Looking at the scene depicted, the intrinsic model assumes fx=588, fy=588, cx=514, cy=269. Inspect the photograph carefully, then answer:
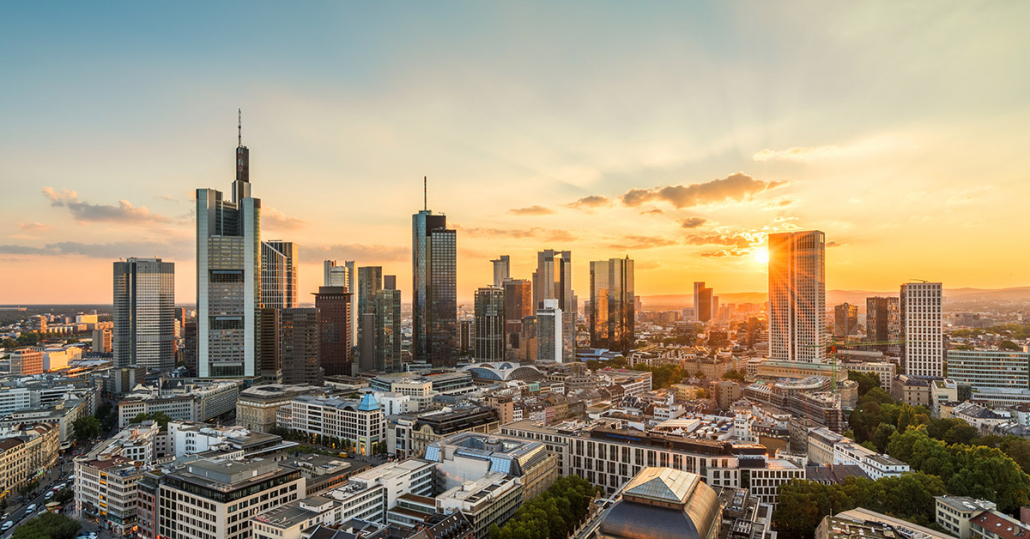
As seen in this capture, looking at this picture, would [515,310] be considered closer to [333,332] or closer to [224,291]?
[333,332]

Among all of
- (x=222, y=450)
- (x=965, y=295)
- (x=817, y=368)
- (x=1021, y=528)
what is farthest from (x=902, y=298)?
(x=222, y=450)

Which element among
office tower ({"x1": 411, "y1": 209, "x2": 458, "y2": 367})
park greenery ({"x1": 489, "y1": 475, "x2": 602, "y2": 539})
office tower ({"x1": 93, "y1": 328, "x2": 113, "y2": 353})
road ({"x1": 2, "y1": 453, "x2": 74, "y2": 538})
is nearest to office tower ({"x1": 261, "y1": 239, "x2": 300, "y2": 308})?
office tower ({"x1": 411, "y1": 209, "x2": 458, "y2": 367})

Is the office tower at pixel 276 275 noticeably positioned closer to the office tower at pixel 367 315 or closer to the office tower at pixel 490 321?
the office tower at pixel 367 315

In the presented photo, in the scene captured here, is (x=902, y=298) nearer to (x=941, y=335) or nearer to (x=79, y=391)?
(x=941, y=335)

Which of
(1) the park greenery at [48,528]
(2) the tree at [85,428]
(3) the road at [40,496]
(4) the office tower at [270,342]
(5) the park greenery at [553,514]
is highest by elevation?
(4) the office tower at [270,342]

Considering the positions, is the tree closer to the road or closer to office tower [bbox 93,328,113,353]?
the road

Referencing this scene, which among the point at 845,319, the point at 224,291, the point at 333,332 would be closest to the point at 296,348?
the point at 224,291

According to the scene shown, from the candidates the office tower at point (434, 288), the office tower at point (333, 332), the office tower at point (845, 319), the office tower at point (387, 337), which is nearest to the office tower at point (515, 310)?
the office tower at point (434, 288)
